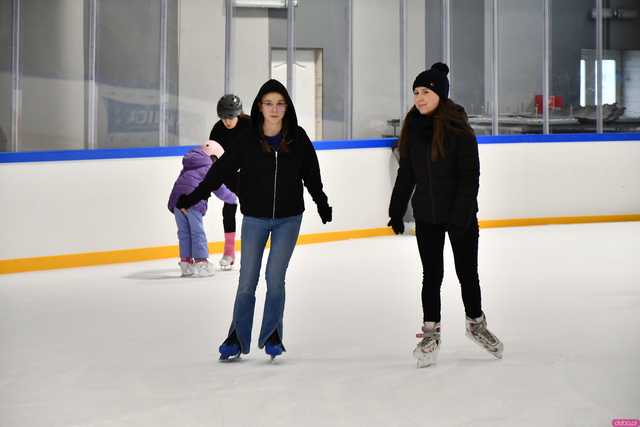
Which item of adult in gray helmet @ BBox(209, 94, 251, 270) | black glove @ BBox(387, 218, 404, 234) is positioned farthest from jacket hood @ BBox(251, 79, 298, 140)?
adult in gray helmet @ BBox(209, 94, 251, 270)

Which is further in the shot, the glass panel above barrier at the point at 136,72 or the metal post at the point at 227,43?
the metal post at the point at 227,43

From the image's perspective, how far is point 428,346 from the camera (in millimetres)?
6062

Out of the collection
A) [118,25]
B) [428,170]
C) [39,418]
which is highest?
[118,25]

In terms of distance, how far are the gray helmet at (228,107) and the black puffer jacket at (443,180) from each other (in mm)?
3457

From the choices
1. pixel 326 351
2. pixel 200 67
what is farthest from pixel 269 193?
pixel 200 67

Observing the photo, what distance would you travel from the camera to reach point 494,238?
13.0 meters

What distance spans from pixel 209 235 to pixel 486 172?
13.2 feet

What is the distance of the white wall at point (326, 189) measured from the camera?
1040 centimetres

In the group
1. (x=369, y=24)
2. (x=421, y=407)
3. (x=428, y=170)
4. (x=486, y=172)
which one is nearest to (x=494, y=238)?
(x=486, y=172)

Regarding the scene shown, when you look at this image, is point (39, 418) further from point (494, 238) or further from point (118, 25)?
point (494, 238)

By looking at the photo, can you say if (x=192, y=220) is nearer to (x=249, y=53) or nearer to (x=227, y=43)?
(x=227, y=43)

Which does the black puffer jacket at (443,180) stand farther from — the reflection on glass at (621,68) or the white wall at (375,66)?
the reflection on glass at (621,68)

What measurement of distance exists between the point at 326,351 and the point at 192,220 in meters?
3.42

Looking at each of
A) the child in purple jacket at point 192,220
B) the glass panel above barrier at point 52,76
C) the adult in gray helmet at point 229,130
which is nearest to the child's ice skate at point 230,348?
the adult in gray helmet at point 229,130
